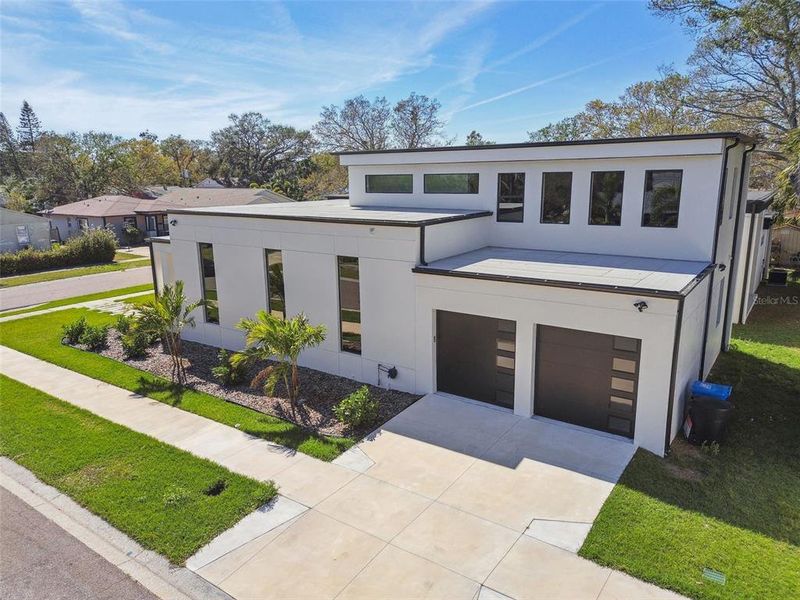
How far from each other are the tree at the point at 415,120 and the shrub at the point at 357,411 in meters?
44.4

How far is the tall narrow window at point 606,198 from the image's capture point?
1212 cm

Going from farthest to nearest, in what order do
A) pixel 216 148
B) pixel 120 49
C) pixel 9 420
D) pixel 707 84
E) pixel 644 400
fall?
1. pixel 216 148
2. pixel 707 84
3. pixel 120 49
4. pixel 9 420
5. pixel 644 400

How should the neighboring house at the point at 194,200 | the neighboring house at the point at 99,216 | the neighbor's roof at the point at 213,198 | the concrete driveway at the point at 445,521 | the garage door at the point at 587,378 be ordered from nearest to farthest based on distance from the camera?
the concrete driveway at the point at 445,521, the garage door at the point at 587,378, the neighbor's roof at the point at 213,198, the neighboring house at the point at 194,200, the neighboring house at the point at 99,216

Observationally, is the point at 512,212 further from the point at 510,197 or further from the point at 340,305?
the point at 340,305

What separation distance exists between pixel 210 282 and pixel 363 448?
854 centimetres

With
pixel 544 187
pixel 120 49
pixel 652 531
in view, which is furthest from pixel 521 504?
pixel 120 49

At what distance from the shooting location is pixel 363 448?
9.66m

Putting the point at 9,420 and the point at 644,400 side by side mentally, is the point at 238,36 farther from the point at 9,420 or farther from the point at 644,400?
the point at 644,400

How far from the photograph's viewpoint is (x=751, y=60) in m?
23.3

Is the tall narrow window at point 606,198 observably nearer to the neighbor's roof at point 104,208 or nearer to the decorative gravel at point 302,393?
the decorative gravel at point 302,393

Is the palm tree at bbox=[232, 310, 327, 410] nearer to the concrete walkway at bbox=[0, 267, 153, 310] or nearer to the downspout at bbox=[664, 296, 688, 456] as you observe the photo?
the downspout at bbox=[664, 296, 688, 456]

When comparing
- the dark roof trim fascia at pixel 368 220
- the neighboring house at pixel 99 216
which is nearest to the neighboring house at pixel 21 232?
the neighboring house at pixel 99 216

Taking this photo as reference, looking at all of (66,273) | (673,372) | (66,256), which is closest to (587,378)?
(673,372)
